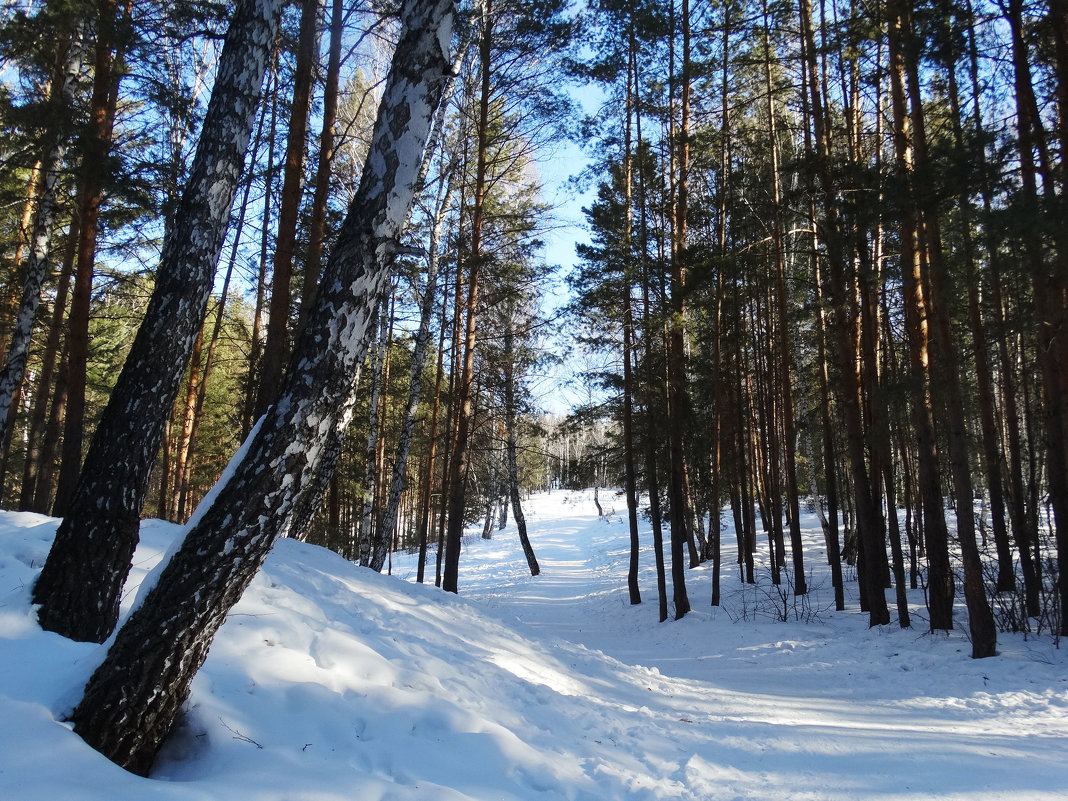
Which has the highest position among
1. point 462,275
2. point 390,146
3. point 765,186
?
point 765,186

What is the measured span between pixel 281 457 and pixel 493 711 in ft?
9.30

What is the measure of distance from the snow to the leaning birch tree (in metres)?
0.23

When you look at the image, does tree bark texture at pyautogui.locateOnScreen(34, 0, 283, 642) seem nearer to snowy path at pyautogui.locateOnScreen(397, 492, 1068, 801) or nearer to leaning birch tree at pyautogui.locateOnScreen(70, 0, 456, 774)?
leaning birch tree at pyautogui.locateOnScreen(70, 0, 456, 774)

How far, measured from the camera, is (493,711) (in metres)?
4.34

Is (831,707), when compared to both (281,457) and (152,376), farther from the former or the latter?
(152,376)

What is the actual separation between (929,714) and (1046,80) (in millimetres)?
7721

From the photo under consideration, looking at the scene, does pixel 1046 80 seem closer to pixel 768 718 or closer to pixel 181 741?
pixel 768 718

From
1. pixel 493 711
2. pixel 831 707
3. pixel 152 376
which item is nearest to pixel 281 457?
pixel 152 376

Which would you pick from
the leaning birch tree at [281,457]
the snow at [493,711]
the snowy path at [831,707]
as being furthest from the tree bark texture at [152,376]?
the snowy path at [831,707]

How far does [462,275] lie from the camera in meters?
13.2

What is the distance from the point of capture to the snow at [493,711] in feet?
8.82

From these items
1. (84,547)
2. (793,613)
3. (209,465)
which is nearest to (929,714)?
(793,613)

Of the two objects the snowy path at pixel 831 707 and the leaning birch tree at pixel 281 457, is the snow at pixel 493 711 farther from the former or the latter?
the leaning birch tree at pixel 281 457

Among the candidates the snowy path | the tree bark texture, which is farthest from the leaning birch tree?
the snowy path
